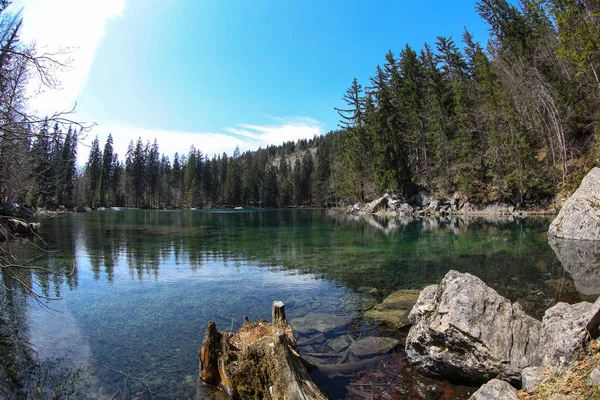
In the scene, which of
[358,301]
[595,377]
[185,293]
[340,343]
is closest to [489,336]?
[595,377]

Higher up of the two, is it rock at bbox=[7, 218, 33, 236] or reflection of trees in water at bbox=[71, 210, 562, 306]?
rock at bbox=[7, 218, 33, 236]

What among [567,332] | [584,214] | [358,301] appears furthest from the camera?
[584,214]

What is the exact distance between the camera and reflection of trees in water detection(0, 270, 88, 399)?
5.39m

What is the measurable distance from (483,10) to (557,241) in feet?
140

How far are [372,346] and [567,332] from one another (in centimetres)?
340

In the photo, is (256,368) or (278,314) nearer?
(256,368)

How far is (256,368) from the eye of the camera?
4.81m

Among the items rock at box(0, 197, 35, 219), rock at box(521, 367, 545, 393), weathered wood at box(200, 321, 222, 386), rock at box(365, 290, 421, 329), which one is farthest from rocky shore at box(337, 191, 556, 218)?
rock at box(0, 197, 35, 219)

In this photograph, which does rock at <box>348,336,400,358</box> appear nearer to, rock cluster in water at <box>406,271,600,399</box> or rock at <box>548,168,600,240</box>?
rock cluster in water at <box>406,271,600,399</box>

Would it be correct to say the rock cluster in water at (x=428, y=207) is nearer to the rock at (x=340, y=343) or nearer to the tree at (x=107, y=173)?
the rock at (x=340, y=343)

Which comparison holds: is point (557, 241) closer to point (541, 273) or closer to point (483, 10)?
point (541, 273)

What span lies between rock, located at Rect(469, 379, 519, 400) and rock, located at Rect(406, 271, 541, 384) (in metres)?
0.83

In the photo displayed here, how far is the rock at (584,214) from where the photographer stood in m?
18.3

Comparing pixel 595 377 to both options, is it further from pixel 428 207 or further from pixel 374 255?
pixel 428 207
